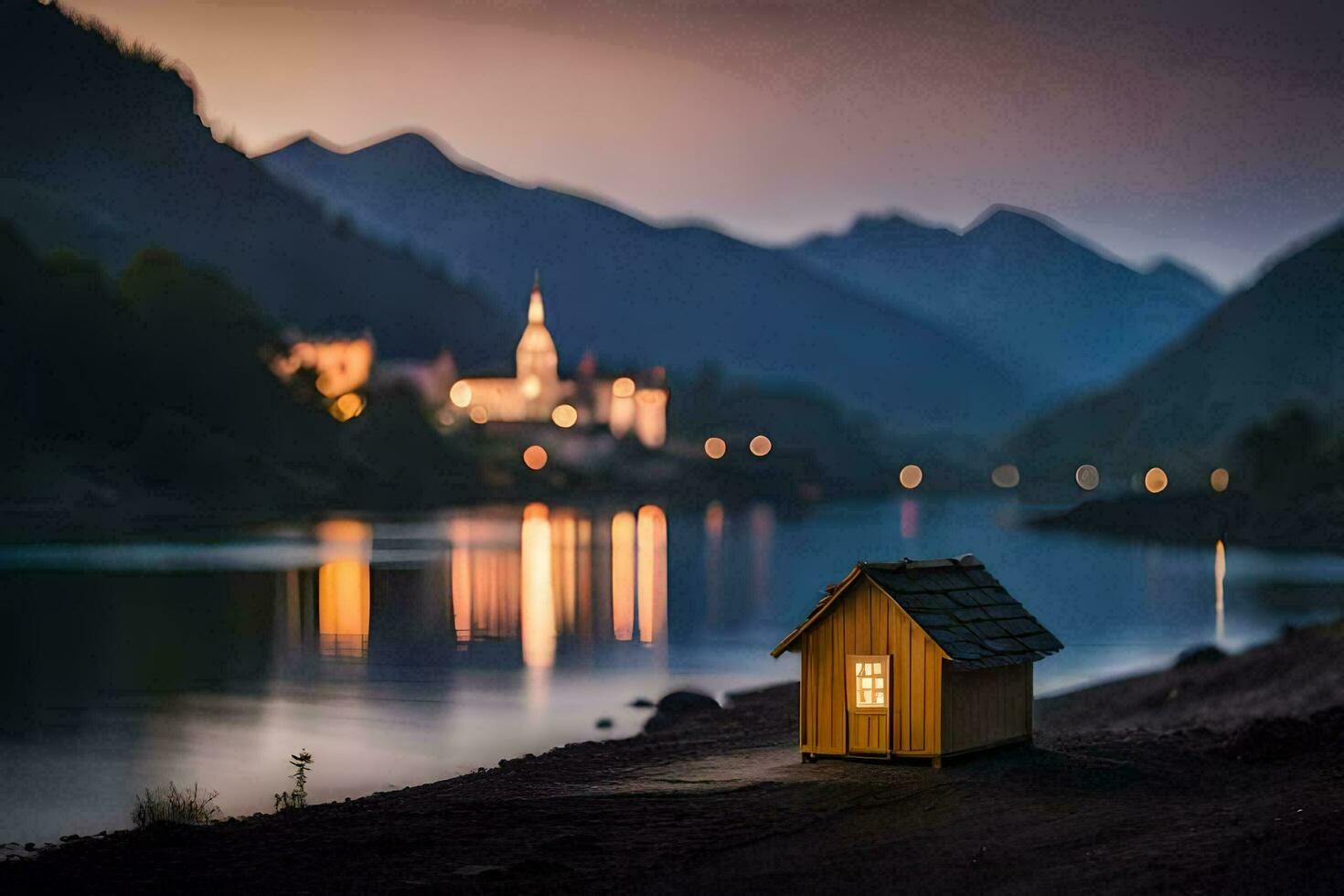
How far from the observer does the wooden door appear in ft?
54.0

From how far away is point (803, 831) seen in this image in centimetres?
1383

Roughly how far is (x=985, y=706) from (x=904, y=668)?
1252 mm

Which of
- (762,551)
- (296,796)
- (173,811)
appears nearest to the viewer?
(173,811)

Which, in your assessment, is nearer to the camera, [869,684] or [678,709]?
[869,684]

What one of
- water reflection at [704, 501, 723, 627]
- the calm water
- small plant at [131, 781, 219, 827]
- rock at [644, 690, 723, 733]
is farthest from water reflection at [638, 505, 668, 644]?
small plant at [131, 781, 219, 827]

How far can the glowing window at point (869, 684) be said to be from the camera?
1647cm

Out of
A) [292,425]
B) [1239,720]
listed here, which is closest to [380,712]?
[1239,720]

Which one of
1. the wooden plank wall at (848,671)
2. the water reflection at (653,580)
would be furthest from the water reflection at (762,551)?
the wooden plank wall at (848,671)

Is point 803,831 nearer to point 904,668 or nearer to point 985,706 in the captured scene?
point 904,668

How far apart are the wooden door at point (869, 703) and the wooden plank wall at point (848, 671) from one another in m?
0.01

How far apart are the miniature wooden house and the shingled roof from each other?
2 centimetres

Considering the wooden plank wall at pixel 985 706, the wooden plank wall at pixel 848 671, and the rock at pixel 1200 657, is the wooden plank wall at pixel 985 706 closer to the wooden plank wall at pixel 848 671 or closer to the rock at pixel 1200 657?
the wooden plank wall at pixel 848 671

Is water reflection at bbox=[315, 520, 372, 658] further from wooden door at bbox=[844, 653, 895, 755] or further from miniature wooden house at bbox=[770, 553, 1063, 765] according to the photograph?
wooden door at bbox=[844, 653, 895, 755]

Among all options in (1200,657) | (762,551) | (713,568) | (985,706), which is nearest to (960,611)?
(985,706)
